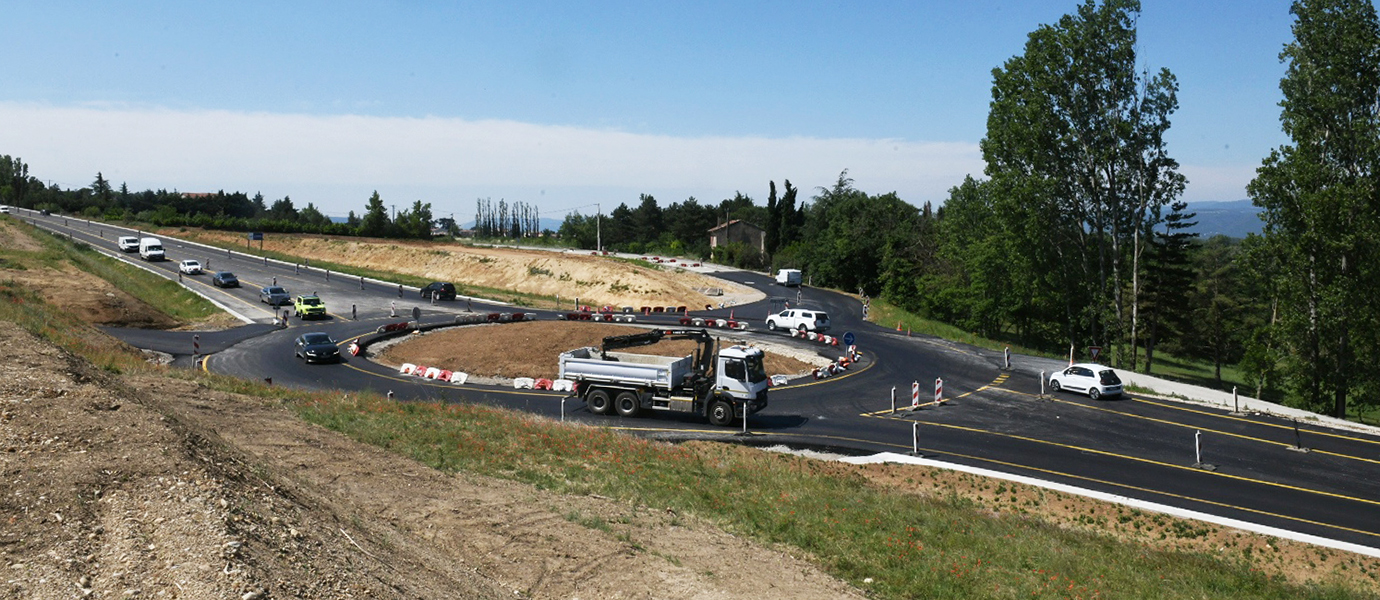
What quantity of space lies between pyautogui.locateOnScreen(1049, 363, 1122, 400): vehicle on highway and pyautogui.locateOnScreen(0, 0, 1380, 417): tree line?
1060 cm

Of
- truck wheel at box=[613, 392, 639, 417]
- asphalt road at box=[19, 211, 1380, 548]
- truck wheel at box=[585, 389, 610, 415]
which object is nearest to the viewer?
asphalt road at box=[19, 211, 1380, 548]

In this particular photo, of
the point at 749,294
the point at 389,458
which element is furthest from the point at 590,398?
the point at 749,294

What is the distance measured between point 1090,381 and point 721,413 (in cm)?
1765

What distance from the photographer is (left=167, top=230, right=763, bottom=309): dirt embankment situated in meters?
78.0

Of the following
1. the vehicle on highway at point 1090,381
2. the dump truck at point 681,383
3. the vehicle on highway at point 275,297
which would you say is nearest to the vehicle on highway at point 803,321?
the vehicle on highway at point 1090,381

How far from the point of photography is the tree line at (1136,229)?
3931cm

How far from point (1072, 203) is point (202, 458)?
50261 millimetres

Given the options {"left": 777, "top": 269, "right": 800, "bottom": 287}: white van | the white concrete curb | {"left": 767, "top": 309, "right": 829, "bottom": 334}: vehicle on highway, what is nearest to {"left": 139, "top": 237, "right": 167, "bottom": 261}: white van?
{"left": 777, "top": 269, "right": 800, "bottom": 287}: white van

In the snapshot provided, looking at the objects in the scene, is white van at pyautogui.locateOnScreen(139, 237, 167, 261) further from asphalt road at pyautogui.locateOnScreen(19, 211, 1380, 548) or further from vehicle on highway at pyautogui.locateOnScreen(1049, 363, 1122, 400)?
vehicle on highway at pyautogui.locateOnScreen(1049, 363, 1122, 400)

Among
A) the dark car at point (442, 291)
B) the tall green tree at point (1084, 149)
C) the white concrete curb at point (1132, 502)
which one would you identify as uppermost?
the tall green tree at point (1084, 149)

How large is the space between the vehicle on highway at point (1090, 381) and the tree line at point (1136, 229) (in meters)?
10.6

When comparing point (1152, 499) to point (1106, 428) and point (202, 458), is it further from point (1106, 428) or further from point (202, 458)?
point (202, 458)

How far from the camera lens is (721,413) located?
30391mm

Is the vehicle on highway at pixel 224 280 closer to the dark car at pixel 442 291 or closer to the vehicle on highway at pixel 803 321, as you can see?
the dark car at pixel 442 291
